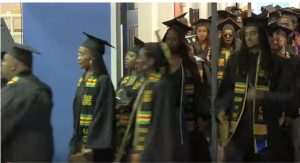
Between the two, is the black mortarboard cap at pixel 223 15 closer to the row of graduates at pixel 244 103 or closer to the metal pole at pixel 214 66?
the row of graduates at pixel 244 103

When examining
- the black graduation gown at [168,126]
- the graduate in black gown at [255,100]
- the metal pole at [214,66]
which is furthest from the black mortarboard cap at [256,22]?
the black graduation gown at [168,126]

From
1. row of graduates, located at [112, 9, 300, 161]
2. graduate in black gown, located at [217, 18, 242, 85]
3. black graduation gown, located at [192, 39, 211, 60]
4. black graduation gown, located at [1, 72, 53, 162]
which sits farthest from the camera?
black graduation gown, located at [192, 39, 211, 60]

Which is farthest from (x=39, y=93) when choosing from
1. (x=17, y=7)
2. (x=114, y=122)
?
(x=17, y=7)

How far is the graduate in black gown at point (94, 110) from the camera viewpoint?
4.98 m

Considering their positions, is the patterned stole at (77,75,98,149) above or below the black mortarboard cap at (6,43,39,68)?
below

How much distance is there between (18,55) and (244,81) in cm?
182

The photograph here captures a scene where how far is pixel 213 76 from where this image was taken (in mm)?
5383

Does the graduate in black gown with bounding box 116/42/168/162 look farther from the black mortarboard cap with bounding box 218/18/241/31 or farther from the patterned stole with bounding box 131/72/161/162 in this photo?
the black mortarboard cap with bounding box 218/18/241/31

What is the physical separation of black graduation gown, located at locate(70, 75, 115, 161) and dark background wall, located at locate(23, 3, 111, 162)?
4.56ft

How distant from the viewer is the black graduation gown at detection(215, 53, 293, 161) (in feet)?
17.0

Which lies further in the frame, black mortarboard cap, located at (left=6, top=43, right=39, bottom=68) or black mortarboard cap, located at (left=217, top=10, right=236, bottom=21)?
black mortarboard cap, located at (left=217, top=10, right=236, bottom=21)

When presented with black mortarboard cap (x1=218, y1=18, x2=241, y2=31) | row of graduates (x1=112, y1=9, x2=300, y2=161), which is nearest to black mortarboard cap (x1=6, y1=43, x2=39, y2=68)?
row of graduates (x1=112, y1=9, x2=300, y2=161)

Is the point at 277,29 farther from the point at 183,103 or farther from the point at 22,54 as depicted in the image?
the point at 22,54

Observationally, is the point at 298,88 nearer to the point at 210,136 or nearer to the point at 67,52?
the point at 210,136
